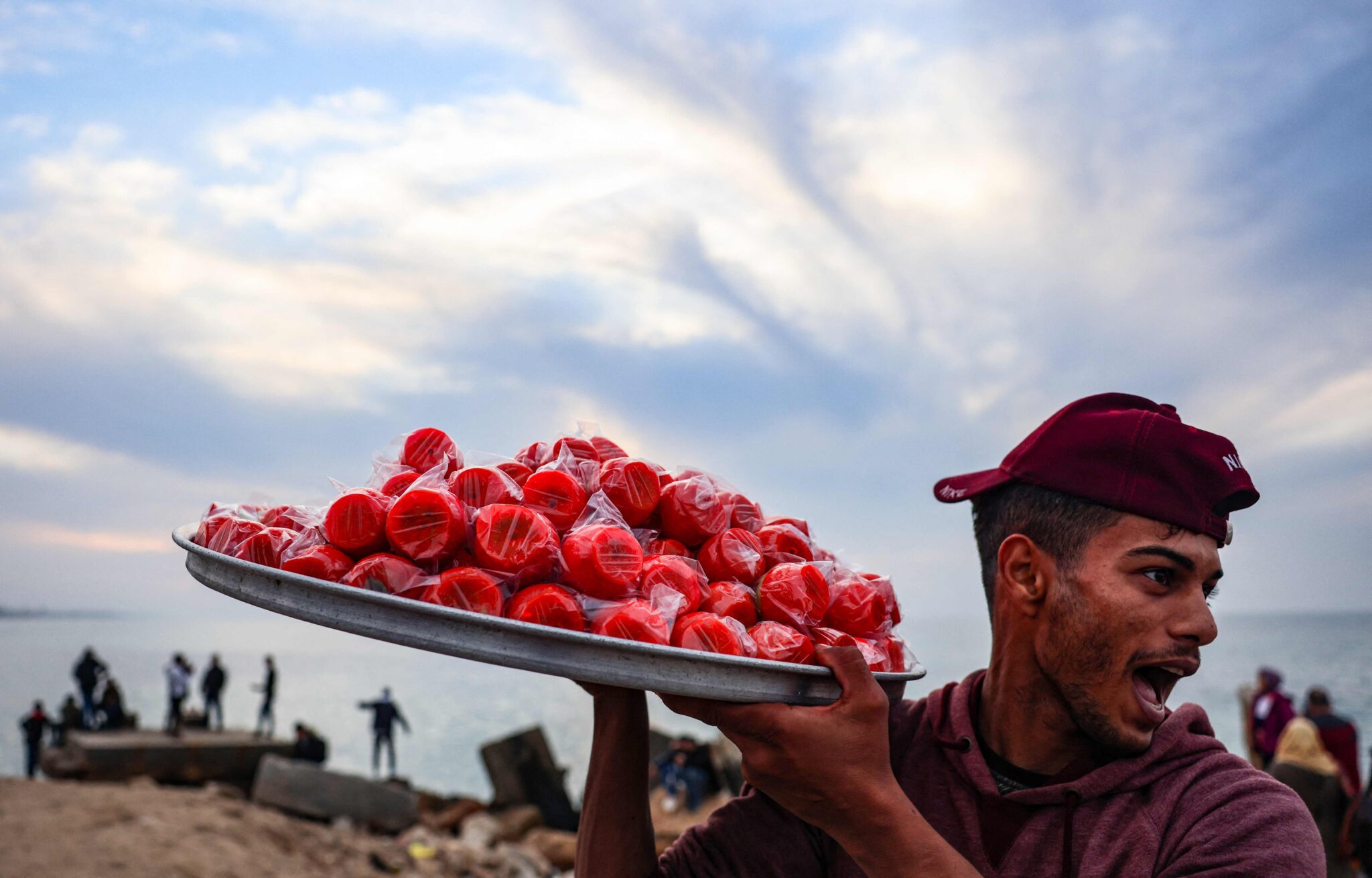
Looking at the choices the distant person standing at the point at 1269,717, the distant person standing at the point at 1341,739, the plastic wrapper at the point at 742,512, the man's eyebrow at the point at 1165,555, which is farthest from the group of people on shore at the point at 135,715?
the man's eyebrow at the point at 1165,555

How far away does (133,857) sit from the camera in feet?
33.0

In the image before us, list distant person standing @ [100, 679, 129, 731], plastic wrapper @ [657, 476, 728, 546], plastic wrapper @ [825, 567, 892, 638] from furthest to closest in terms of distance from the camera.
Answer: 1. distant person standing @ [100, 679, 129, 731]
2. plastic wrapper @ [657, 476, 728, 546]
3. plastic wrapper @ [825, 567, 892, 638]

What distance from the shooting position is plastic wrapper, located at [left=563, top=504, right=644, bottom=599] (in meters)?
1.78

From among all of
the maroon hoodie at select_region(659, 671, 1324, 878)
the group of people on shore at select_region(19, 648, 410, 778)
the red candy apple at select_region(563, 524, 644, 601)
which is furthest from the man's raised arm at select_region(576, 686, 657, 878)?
the group of people on shore at select_region(19, 648, 410, 778)

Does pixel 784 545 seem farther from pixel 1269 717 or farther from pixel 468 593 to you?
pixel 1269 717

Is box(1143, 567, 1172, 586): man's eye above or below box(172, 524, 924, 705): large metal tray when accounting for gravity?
above

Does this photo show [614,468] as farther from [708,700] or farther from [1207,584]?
[1207,584]

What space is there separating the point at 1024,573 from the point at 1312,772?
29.1 ft

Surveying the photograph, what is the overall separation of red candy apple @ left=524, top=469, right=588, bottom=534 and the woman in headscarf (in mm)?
9400

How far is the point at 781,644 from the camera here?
5.87 feet

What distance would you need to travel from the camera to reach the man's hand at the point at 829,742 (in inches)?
67.4

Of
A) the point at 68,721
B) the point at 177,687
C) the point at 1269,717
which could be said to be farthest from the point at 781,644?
the point at 68,721

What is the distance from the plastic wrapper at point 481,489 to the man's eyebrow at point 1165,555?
1336 mm

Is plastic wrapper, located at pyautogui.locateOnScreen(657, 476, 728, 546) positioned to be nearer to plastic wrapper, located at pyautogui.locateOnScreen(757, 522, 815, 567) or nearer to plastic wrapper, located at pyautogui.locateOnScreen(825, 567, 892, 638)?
plastic wrapper, located at pyautogui.locateOnScreen(757, 522, 815, 567)
